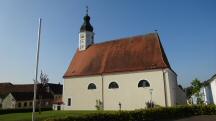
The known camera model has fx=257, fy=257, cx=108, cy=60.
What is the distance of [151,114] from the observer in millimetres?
22688

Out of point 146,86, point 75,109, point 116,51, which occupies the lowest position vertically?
point 75,109

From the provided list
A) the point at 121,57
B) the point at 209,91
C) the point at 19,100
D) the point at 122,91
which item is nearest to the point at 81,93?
the point at 122,91

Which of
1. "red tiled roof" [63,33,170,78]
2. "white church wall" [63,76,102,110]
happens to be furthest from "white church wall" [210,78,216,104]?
"white church wall" [63,76,102,110]

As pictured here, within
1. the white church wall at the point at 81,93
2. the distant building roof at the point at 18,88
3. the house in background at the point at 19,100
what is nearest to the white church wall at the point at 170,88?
the white church wall at the point at 81,93

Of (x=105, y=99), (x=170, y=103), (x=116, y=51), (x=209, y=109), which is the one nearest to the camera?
(x=209, y=109)

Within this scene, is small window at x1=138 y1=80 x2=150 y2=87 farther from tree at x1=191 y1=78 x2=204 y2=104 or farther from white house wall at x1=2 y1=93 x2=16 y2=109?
white house wall at x1=2 y1=93 x2=16 y2=109

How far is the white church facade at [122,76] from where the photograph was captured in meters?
32.1

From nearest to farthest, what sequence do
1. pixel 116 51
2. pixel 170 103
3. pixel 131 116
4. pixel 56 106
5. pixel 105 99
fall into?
pixel 131 116 → pixel 170 103 → pixel 105 99 → pixel 116 51 → pixel 56 106

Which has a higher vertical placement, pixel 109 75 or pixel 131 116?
pixel 109 75

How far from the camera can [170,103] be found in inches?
1220

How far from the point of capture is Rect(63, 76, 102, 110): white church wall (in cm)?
3650

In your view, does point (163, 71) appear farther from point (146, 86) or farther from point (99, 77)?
point (99, 77)

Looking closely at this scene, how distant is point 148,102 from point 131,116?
11.6 meters

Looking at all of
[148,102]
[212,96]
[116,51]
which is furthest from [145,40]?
[212,96]
